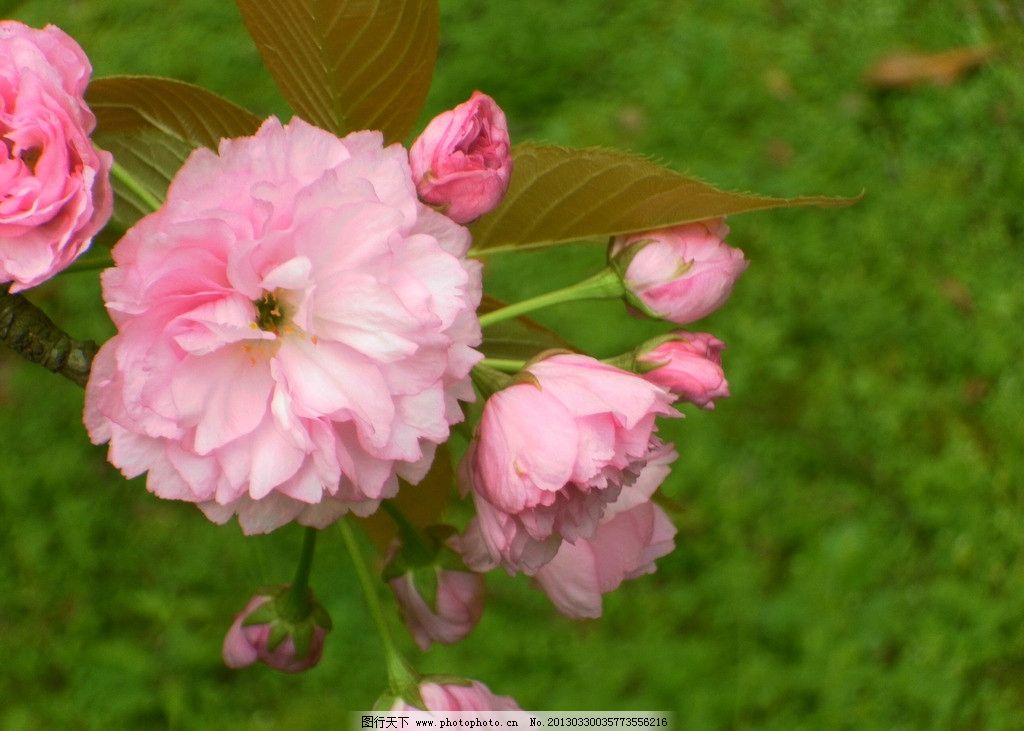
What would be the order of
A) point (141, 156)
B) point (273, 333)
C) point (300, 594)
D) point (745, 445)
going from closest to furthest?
1. point (273, 333)
2. point (141, 156)
3. point (300, 594)
4. point (745, 445)

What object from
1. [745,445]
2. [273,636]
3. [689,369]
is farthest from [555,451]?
[745,445]

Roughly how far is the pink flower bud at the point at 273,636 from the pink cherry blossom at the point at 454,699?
11cm

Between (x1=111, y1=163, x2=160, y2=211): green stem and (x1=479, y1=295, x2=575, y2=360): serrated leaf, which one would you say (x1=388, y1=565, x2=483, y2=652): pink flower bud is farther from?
(x1=111, y1=163, x2=160, y2=211): green stem

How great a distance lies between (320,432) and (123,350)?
0.09 m

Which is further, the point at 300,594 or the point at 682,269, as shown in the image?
the point at 300,594

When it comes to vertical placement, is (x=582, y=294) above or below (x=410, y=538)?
above

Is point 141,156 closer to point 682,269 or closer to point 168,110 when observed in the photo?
point 168,110

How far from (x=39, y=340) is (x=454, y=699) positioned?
0.31 metres

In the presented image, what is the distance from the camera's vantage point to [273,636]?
2.47ft

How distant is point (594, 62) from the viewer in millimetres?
2076

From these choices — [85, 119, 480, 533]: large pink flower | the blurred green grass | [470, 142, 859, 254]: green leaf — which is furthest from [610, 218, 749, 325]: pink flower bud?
the blurred green grass

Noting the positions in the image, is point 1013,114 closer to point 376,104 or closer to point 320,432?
point 376,104

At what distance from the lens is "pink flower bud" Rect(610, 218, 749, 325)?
0.61m

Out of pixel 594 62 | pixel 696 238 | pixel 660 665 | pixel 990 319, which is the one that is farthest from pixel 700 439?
pixel 696 238
